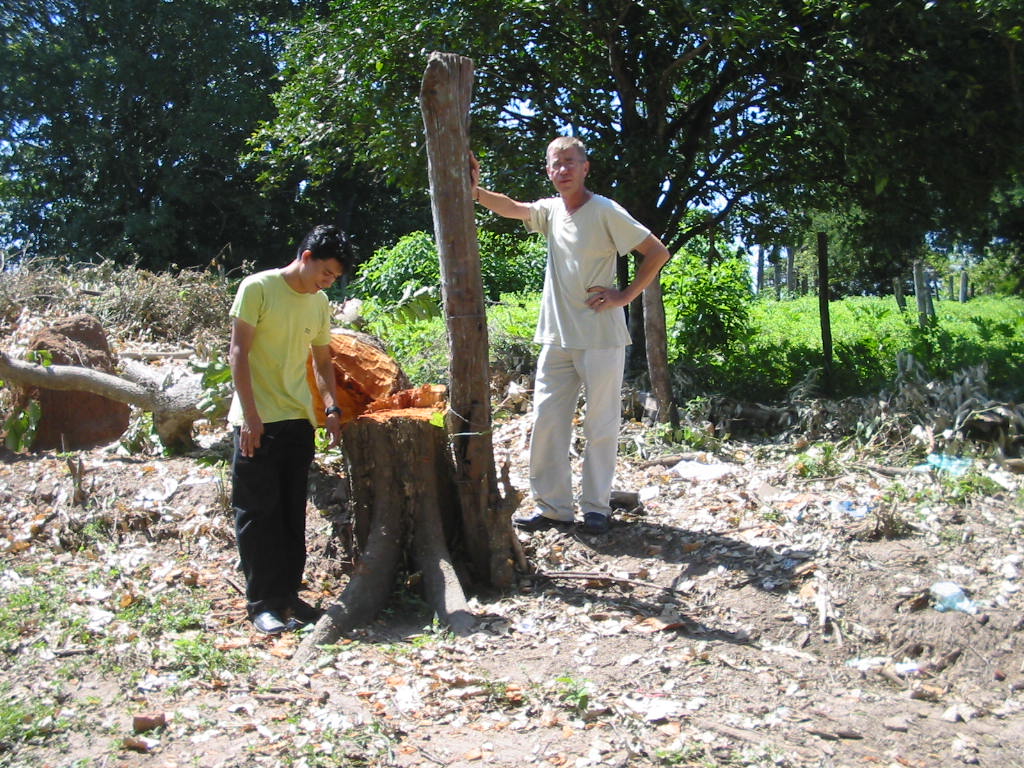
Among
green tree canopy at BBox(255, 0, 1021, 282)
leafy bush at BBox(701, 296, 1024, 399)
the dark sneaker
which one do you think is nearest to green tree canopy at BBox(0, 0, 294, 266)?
green tree canopy at BBox(255, 0, 1021, 282)

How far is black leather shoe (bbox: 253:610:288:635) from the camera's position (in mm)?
4312

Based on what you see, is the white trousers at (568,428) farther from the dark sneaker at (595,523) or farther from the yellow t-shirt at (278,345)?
the yellow t-shirt at (278,345)

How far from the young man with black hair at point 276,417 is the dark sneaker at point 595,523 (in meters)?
1.56

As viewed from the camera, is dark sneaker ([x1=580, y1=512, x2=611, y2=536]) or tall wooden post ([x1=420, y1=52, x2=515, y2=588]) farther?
dark sneaker ([x1=580, y1=512, x2=611, y2=536])

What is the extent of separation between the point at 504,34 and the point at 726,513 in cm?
432

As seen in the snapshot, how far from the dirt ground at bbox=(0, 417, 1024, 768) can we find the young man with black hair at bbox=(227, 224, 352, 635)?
0.29m

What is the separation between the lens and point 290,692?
3.63m

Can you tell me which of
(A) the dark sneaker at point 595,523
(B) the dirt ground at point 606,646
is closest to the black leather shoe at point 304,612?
(B) the dirt ground at point 606,646

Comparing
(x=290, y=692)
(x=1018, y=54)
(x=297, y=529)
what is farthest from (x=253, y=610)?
(x=1018, y=54)

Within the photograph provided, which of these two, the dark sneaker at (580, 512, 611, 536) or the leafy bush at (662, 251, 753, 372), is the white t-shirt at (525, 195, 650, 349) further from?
the leafy bush at (662, 251, 753, 372)

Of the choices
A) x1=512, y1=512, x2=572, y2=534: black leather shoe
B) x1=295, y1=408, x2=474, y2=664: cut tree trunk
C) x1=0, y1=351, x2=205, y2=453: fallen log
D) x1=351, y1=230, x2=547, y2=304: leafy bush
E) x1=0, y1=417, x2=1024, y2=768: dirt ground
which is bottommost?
x1=0, y1=417, x2=1024, y2=768: dirt ground

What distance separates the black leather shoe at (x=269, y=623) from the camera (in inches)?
170

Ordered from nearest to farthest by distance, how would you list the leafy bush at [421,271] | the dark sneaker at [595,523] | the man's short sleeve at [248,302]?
the man's short sleeve at [248,302]
the dark sneaker at [595,523]
the leafy bush at [421,271]

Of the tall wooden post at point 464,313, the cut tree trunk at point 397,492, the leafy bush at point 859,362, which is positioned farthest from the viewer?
the leafy bush at point 859,362
